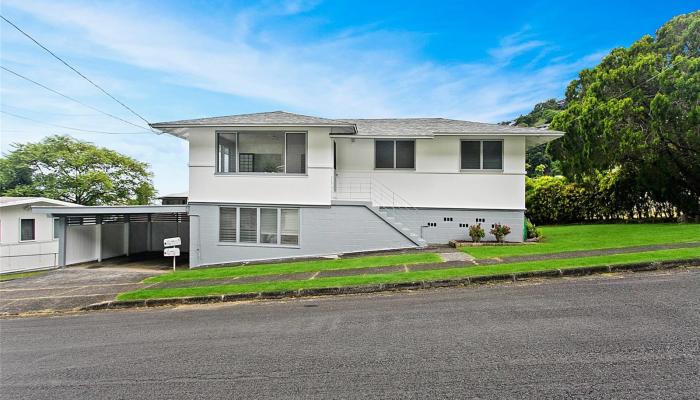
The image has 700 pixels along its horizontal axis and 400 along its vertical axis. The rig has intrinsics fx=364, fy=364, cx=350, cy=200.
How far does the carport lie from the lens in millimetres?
15688

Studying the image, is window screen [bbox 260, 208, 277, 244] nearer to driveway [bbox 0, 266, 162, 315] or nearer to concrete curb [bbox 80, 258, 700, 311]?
driveway [bbox 0, 266, 162, 315]

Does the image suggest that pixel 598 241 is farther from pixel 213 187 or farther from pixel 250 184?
pixel 213 187

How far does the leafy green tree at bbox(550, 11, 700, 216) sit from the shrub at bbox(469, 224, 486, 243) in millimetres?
7112

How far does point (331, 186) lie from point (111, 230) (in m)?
13.8

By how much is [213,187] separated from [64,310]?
6.87 metres

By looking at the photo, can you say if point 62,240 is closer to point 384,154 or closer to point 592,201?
point 384,154

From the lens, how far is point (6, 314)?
27.9ft

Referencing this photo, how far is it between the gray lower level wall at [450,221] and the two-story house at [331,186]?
0.04 meters

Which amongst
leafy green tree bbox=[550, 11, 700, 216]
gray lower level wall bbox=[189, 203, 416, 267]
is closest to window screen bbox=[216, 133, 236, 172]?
gray lower level wall bbox=[189, 203, 416, 267]

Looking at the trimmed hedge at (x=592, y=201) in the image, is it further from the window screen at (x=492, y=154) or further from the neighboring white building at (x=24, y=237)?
the neighboring white building at (x=24, y=237)

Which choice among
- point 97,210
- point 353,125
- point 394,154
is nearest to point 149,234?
point 97,210

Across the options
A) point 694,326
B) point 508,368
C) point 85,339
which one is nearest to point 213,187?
point 85,339

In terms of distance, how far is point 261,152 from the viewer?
1462cm

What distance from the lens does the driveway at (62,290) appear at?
8969 mm
